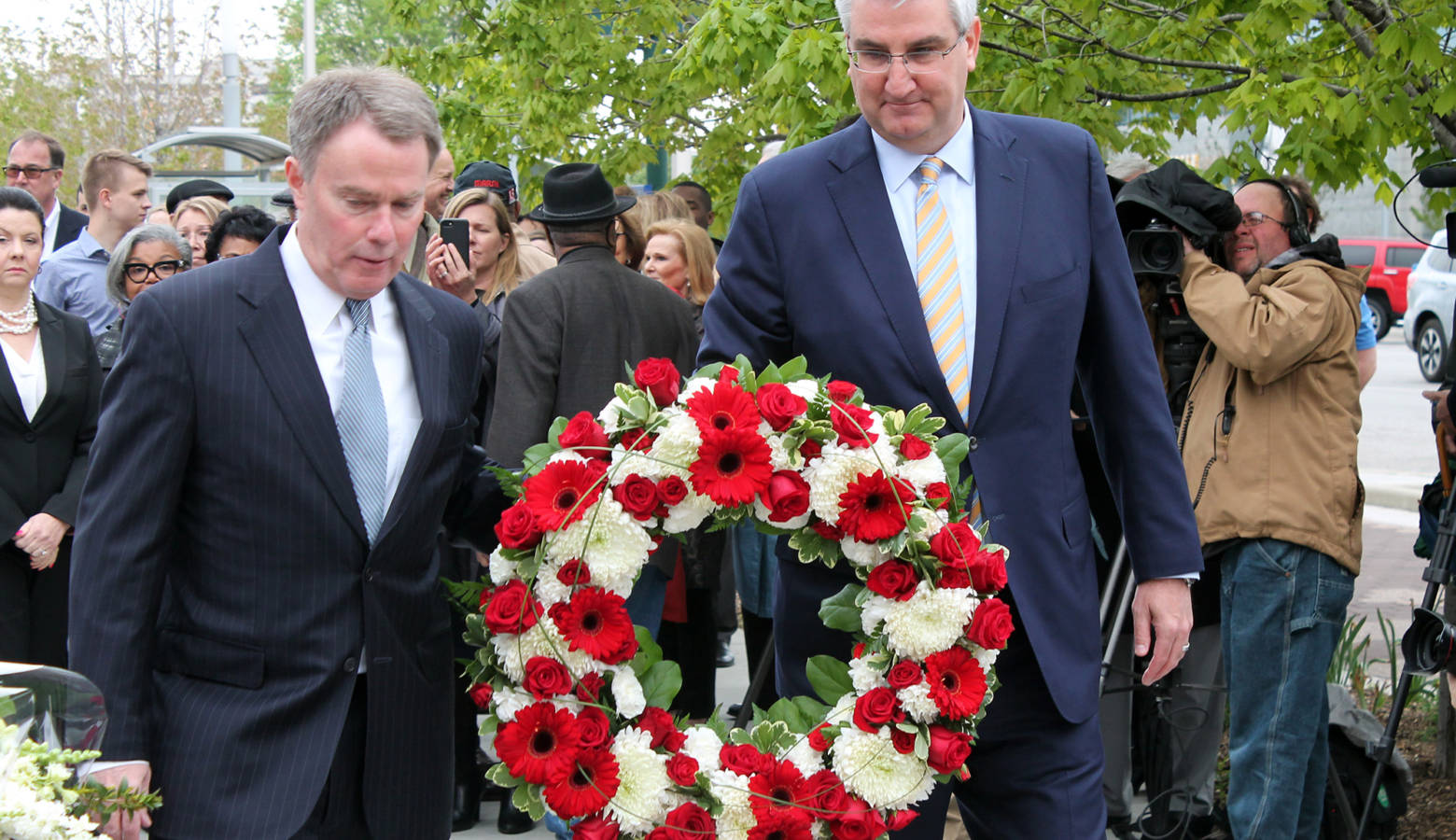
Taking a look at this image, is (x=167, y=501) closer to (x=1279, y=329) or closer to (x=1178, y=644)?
(x=1178, y=644)

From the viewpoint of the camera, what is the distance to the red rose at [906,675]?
270 centimetres

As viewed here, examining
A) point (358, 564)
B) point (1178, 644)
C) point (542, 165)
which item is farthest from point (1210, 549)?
point (542, 165)

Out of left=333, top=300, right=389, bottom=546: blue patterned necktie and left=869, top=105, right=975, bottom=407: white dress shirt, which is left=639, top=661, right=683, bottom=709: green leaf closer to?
left=333, top=300, right=389, bottom=546: blue patterned necktie

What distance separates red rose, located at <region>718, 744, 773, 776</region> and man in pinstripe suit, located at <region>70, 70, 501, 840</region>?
0.59 m

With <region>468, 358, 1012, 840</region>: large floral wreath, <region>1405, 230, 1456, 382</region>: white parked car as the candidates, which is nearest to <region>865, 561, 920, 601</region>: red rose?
<region>468, 358, 1012, 840</region>: large floral wreath

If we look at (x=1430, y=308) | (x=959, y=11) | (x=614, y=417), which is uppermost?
(x=959, y=11)

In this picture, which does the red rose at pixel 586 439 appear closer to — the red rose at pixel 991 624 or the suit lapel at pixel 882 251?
the suit lapel at pixel 882 251

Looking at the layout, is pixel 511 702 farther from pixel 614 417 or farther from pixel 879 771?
pixel 879 771

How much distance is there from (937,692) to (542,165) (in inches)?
346

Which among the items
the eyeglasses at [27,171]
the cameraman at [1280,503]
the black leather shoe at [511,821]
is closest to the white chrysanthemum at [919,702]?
the cameraman at [1280,503]

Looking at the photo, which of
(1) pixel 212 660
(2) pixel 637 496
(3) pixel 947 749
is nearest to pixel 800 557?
(2) pixel 637 496

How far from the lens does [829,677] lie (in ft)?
9.41

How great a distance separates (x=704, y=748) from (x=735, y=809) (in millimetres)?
138

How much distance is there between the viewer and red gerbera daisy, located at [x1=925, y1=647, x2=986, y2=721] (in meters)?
2.67
